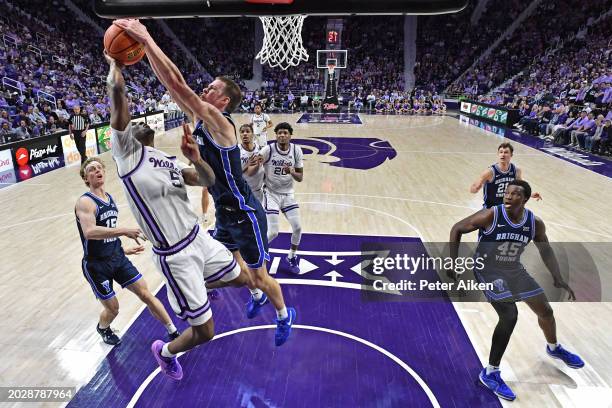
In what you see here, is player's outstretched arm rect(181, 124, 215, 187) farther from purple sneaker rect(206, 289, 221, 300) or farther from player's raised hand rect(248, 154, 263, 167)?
purple sneaker rect(206, 289, 221, 300)

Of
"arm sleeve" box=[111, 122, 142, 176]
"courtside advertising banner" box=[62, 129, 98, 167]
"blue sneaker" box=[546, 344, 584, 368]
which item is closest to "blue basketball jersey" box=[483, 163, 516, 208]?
"blue sneaker" box=[546, 344, 584, 368]

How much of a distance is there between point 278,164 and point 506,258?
3.07 meters

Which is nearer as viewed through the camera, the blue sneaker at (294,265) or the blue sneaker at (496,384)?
the blue sneaker at (496,384)

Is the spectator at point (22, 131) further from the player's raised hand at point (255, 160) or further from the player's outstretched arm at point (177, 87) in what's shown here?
the player's outstretched arm at point (177, 87)

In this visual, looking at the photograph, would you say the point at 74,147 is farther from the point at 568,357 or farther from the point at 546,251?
the point at 568,357

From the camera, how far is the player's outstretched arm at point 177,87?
268cm

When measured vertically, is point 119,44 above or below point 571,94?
above

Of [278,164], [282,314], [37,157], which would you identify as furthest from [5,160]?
[282,314]

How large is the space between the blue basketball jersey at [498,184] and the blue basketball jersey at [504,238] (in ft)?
6.70

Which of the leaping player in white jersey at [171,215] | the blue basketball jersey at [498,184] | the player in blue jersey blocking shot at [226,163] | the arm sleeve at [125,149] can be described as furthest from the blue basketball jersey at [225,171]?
the blue basketball jersey at [498,184]

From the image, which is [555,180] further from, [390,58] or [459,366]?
[390,58]

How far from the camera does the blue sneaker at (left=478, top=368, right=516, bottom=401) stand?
357 centimetres

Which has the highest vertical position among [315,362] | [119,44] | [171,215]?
[119,44]

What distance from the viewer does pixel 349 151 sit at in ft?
48.3
